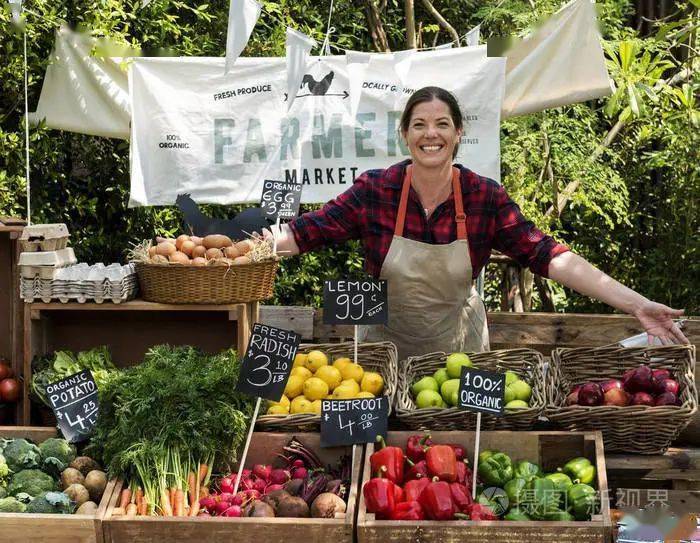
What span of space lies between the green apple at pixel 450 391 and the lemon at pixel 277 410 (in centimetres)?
58

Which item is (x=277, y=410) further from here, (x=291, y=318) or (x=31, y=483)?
(x=291, y=318)

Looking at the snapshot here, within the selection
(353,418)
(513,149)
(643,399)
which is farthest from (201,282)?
(513,149)

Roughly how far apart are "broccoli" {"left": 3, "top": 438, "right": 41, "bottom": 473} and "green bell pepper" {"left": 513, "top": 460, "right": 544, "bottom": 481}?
167 centimetres

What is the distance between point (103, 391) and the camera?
3516 millimetres

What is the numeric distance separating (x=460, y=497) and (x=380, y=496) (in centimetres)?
25

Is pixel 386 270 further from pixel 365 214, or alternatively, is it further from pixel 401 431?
pixel 401 431

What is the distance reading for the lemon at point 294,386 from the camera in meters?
3.57

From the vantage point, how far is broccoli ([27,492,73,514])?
3.05 meters

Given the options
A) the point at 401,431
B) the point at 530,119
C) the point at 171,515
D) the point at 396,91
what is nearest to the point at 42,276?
the point at 171,515

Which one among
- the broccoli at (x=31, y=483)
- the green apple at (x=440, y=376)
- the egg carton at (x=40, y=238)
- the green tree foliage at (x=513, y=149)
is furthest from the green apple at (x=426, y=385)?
the green tree foliage at (x=513, y=149)

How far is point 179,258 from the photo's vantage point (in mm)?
3744

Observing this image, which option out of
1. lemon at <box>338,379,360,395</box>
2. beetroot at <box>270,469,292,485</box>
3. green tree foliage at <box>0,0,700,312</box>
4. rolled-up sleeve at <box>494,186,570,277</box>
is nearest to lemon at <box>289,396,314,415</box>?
lemon at <box>338,379,360,395</box>

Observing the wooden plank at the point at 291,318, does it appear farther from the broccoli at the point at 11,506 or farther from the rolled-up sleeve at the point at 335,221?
the broccoli at the point at 11,506

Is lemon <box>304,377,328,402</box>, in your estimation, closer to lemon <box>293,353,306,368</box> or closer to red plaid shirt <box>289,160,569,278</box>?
lemon <box>293,353,306,368</box>
